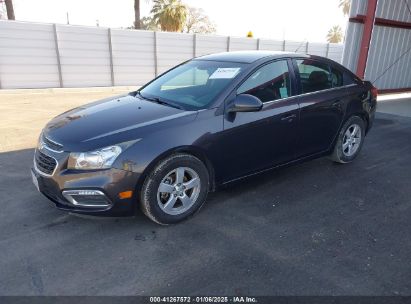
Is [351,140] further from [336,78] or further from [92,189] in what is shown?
[92,189]

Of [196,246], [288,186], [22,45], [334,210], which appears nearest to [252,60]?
[288,186]

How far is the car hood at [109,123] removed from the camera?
300 centimetres

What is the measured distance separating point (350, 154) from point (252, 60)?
7.56 ft

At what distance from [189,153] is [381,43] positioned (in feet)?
36.9

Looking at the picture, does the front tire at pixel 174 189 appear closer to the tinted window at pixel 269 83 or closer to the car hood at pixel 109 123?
the car hood at pixel 109 123

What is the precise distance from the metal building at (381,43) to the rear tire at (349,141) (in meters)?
6.30

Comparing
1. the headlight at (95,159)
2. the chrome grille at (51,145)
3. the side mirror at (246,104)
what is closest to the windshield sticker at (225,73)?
the side mirror at (246,104)

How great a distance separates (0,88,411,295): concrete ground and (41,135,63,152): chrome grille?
0.74 meters

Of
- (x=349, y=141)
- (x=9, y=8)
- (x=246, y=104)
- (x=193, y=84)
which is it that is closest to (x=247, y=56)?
(x=193, y=84)

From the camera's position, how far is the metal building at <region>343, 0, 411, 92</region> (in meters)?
10.5

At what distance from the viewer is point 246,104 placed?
3.36 meters

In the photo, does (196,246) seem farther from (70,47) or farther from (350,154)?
(70,47)

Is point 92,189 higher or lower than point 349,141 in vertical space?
higher

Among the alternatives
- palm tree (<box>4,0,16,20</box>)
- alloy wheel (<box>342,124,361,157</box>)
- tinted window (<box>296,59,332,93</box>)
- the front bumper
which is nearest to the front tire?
the front bumper
